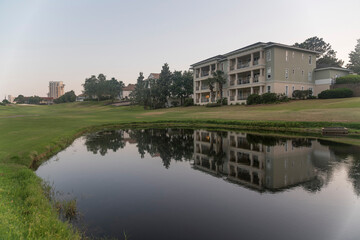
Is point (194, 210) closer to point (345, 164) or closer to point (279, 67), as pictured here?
point (345, 164)

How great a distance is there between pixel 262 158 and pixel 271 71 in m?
41.1

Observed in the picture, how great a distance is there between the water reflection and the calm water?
2.3 inches

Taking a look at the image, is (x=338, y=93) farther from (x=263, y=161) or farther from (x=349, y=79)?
(x=263, y=161)

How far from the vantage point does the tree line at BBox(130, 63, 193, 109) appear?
81.2m

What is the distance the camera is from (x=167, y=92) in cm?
8269

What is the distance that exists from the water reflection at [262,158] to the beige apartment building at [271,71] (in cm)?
3422

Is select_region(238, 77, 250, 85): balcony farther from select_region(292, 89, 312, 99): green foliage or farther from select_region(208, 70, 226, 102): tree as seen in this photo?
select_region(292, 89, 312, 99): green foliage

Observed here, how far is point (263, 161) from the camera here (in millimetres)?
14820

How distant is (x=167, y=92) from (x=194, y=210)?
75558mm

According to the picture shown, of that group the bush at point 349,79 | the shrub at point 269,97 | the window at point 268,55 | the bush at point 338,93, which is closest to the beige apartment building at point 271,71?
the window at point 268,55

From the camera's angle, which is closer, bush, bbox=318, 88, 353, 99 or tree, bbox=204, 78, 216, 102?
bush, bbox=318, 88, 353, 99

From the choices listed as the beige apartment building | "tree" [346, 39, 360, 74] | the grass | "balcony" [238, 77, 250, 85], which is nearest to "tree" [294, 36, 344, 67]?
"tree" [346, 39, 360, 74]

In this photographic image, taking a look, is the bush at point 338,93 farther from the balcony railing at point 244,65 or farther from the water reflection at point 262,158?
the water reflection at point 262,158

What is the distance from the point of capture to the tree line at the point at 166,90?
81.2 m
